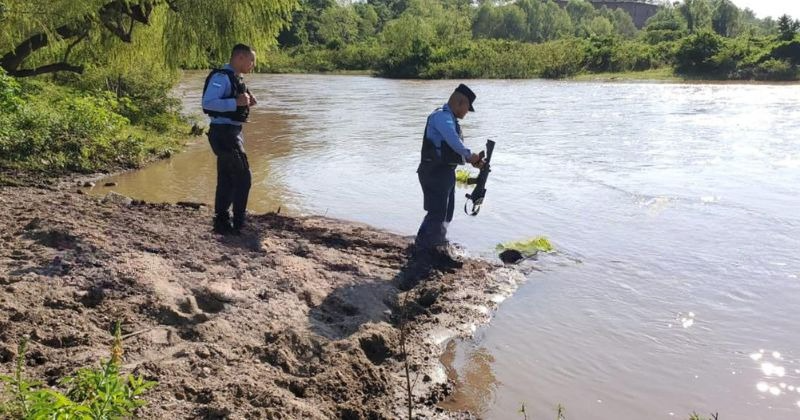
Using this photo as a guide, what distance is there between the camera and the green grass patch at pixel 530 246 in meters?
7.70

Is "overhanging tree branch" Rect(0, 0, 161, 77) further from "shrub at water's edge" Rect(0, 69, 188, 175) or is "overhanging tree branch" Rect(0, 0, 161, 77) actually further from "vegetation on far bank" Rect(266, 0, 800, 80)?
"vegetation on far bank" Rect(266, 0, 800, 80)

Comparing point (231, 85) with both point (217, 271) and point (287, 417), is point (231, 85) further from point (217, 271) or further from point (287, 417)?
point (287, 417)

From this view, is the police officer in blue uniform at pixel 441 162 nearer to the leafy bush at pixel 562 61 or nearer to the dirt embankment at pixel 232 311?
the dirt embankment at pixel 232 311

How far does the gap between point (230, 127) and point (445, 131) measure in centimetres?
206

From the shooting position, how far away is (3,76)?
10.2 m

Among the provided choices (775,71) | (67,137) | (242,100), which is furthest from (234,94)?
(775,71)

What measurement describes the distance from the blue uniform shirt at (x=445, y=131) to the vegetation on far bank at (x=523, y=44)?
14395 mm

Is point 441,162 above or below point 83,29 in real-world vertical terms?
below

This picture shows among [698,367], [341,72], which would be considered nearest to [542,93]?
[698,367]

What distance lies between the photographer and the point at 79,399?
9.95 feet

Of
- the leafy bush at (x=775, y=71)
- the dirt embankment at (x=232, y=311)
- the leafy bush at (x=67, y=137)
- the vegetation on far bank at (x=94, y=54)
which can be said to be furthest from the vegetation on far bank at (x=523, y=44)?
the dirt embankment at (x=232, y=311)

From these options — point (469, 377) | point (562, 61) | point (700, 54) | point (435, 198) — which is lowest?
point (469, 377)

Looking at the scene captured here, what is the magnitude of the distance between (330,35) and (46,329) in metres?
87.4

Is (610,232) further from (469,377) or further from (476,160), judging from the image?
(469,377)
